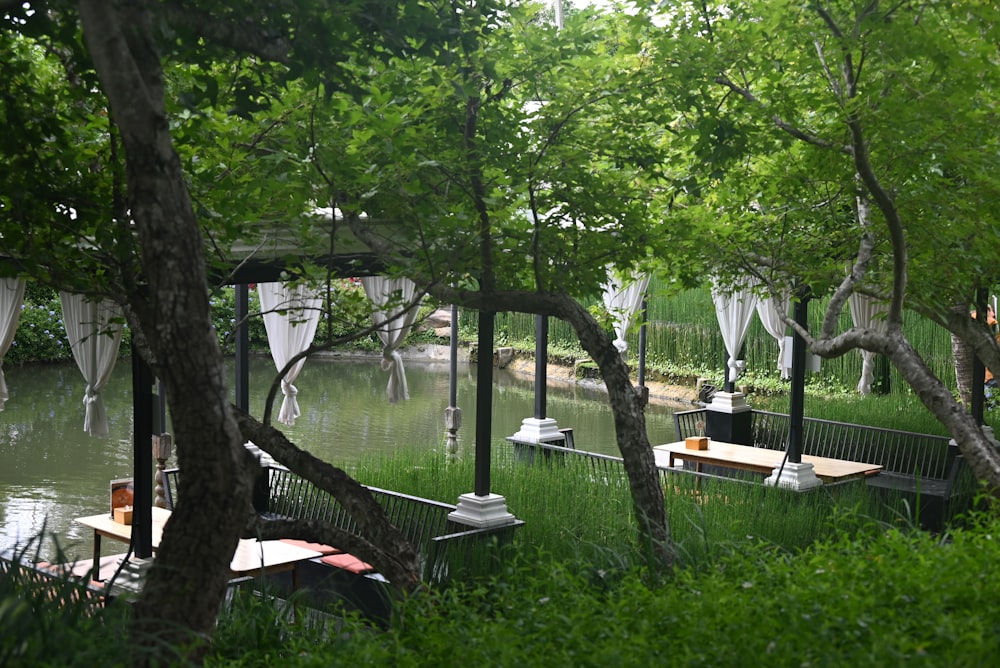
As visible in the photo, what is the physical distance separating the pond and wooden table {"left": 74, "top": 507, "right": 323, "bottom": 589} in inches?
18.3

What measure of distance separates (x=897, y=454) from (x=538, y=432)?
3.62 meters

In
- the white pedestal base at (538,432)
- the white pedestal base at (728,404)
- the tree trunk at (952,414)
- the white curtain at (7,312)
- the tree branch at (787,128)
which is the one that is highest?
the tree branch at (787,128)

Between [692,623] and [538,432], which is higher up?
[692,623]

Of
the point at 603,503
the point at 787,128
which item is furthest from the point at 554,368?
the point at 787,128

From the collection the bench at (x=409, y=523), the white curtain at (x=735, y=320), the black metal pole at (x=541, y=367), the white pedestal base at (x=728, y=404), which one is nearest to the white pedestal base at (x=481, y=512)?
the bench at (x=409, y=523)

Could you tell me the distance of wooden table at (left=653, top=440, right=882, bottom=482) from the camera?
9.84 m

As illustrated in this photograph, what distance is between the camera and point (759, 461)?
32.8 ft

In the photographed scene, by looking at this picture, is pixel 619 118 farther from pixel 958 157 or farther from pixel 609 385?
pixel 958 157

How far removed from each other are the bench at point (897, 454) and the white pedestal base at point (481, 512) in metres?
3.76

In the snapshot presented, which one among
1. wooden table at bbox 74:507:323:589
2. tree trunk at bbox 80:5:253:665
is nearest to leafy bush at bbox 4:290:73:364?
wooden table at bbox 74:507:323:589

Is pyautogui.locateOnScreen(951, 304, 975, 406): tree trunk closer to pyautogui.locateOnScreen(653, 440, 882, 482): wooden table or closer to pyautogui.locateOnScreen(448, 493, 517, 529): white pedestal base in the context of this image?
pyautogui.locateOnScreen(653, 440, 882, 482): wooden table

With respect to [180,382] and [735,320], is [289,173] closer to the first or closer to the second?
[180,382]

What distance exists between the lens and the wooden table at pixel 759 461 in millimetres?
9844

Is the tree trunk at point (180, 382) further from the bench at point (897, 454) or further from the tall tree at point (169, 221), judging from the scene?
the bench at point (897, 454)
